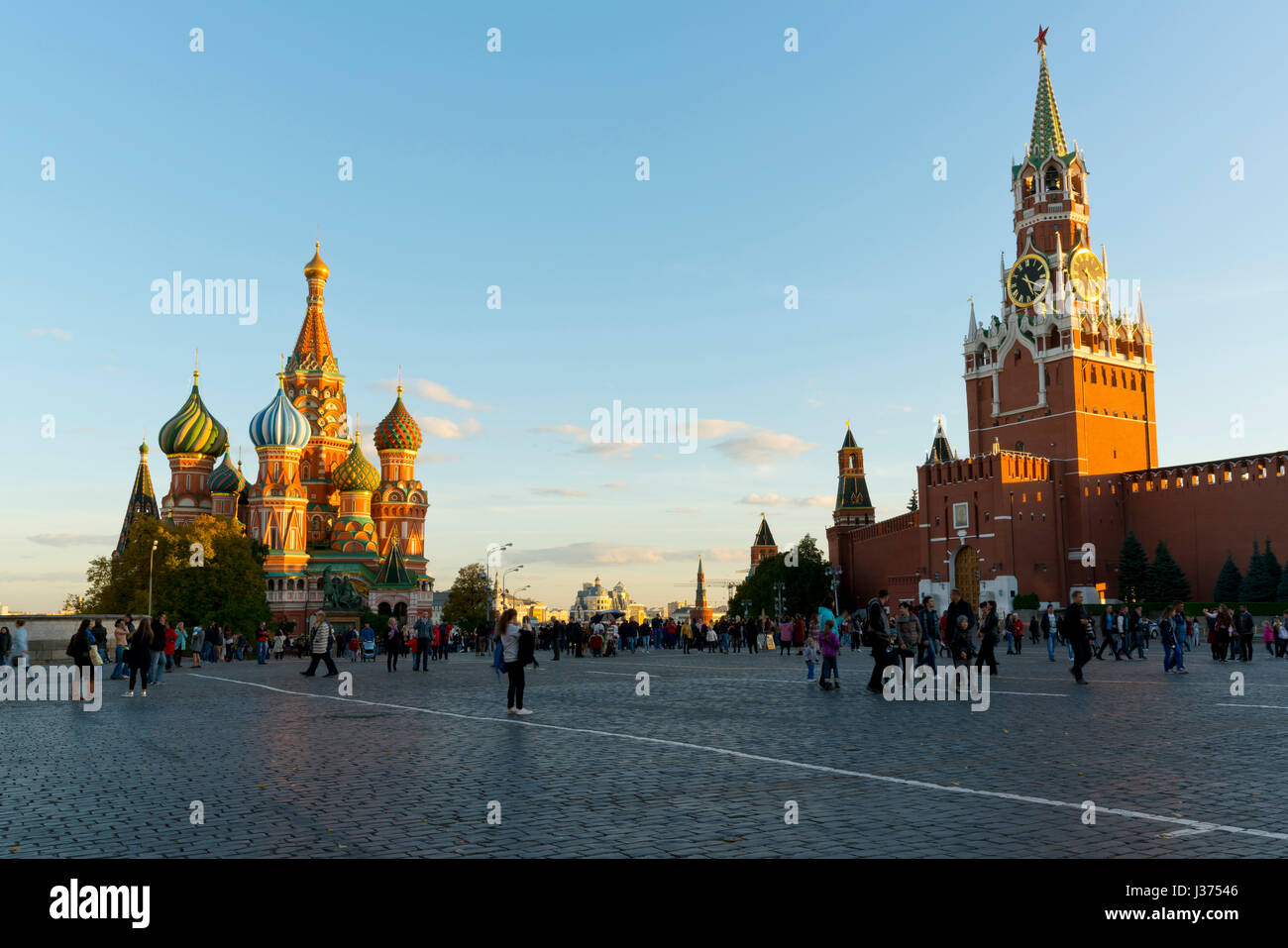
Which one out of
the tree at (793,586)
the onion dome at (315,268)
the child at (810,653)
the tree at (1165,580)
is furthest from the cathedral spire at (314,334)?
the child at (810,653)

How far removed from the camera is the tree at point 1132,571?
66.4 meters

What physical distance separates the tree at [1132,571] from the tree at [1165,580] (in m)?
0.48

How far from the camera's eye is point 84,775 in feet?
27.8

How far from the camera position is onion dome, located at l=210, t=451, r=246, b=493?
8344 cm

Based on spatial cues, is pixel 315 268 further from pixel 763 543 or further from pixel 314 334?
pixel 763 543

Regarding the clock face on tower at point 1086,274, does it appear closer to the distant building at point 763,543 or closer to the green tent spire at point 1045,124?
the green tent spire at point 1045,124

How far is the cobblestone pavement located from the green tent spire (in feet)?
263

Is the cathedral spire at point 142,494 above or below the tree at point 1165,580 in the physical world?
above

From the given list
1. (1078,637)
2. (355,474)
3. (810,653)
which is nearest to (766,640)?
(810,653)

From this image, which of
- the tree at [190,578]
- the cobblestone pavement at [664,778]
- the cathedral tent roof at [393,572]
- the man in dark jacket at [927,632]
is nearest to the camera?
the cobblestone pavement at [664,778]
